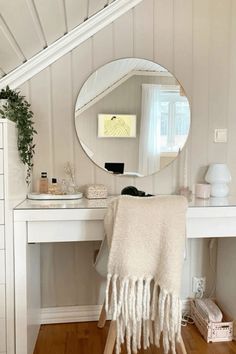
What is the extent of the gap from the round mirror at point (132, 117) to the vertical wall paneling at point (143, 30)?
7 cm

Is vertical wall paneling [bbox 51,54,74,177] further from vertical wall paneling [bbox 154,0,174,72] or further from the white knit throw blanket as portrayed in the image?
the white knit throw blanket

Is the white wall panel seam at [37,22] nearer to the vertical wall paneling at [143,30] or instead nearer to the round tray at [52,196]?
the vertical wall paneling at [143,30]

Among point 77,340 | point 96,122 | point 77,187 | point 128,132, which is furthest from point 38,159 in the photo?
point 77,340

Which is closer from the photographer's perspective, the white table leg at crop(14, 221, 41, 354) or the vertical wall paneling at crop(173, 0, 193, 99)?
the white table leg at crop(14, 221, 41, 354)

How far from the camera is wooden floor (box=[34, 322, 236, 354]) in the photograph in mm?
1830

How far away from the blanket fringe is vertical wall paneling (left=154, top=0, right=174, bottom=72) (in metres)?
1.39

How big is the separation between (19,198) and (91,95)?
79 centimetres

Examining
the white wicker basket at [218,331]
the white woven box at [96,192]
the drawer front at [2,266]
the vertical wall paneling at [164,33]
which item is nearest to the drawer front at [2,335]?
the drawer front at [2,266]

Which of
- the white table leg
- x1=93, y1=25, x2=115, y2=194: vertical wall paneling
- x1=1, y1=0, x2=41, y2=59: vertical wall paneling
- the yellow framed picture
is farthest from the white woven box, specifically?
x1=1, y1=0, x2=41, y2=59: vertical wall paneling

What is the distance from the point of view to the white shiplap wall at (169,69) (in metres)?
2.04

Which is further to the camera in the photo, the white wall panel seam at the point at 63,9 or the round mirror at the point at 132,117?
the round mirror at the point at 132,117

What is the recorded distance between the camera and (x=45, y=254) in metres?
2.12

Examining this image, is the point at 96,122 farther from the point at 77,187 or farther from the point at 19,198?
the point at 19,198

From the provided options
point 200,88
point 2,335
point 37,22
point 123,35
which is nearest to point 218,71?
point 200,88
